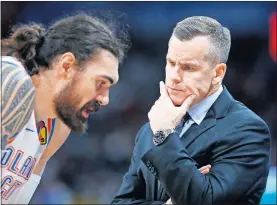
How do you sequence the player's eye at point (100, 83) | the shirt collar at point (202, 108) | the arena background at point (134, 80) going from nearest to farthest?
1. the shirt collar at point (202, 108)
2. the player's eye at point (100, 83)
3. the arena background at point (134, 80)

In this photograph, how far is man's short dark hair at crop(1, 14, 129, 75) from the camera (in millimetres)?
1704

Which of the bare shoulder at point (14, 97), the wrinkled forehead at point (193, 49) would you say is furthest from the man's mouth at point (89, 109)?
the wrinkled forehead at point (193, 49)

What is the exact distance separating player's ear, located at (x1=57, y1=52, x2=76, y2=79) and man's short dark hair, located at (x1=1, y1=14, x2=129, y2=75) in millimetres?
13

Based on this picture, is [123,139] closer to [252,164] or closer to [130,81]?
[130,81]

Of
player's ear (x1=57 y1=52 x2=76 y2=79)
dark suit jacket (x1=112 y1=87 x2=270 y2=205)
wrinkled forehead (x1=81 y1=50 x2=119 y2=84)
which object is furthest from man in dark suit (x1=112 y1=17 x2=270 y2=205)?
player's ear (x1=57 y1=52 x2=76 y2=79)

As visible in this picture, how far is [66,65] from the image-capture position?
5.66ft

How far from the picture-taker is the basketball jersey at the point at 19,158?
1.68 meters

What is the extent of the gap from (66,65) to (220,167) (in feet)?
1.85

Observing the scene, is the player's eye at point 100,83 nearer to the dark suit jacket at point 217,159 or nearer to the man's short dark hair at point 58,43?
the man's short dark hair at point 58,43

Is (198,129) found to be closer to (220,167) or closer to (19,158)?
(220,167)

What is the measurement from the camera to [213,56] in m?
1.58

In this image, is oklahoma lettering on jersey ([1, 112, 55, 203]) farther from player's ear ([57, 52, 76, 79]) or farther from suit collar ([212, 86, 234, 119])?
suit collar ([212, 86, 234, 119])

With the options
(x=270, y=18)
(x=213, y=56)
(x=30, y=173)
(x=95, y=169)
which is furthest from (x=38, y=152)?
(x=270, y=18)

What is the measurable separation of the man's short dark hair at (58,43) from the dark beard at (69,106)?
101 millimetres
